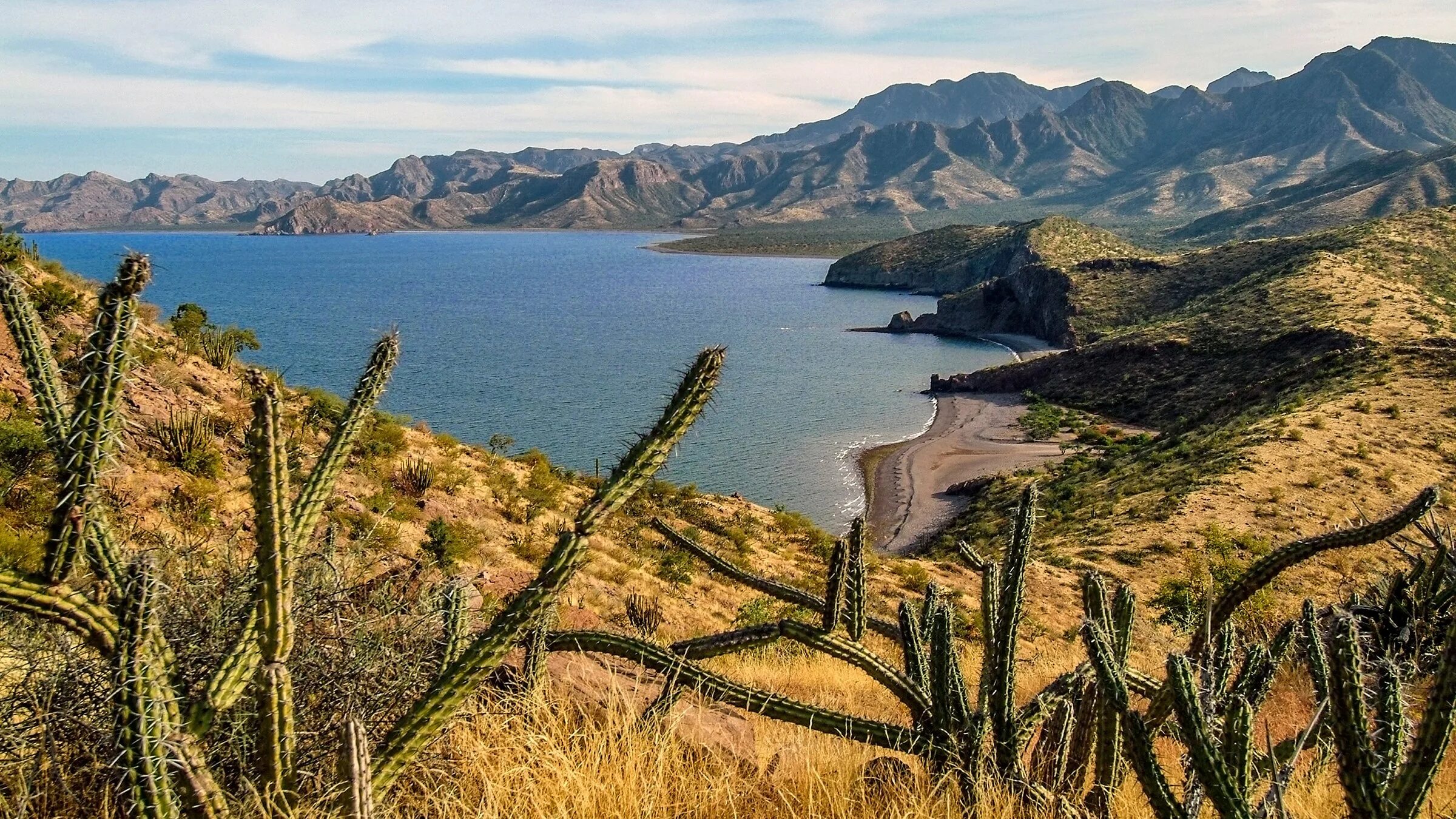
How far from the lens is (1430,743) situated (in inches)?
107

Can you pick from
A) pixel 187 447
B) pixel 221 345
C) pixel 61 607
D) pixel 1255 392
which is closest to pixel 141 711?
pixel 61 607

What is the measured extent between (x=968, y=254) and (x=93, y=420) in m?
131

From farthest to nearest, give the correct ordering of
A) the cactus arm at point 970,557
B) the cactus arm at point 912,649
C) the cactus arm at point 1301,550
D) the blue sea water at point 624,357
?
the blue sea water at point 624,357
the cactus arm at point 970,557
the cactus arm at point 912,649
the cactus arm at point 1301,550

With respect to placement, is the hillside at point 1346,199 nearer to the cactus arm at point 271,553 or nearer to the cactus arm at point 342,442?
the cactus arm at point 342,442

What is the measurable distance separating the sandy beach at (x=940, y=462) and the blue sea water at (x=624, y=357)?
4.52 feet

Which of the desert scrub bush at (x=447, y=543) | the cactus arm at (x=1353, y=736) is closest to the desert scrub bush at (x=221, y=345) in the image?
the desert scrub bush at (x=447, y=543)

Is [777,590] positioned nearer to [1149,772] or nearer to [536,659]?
[536,659]

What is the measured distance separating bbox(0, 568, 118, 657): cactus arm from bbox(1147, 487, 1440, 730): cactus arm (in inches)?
175

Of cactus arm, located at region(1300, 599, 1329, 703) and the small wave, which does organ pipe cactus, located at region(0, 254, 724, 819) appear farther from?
the small wave

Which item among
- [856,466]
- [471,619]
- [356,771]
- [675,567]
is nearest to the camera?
[356,771]

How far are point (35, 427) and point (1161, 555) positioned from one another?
74.7 feet

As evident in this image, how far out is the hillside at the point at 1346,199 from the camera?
12650 centimetres

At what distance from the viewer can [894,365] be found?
69250 mm

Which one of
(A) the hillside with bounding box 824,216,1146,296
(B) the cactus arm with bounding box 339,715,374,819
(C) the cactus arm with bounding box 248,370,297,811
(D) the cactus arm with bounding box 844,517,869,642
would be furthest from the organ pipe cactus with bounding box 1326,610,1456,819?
(A) the hillside with bounding box 824,216,1146,296
